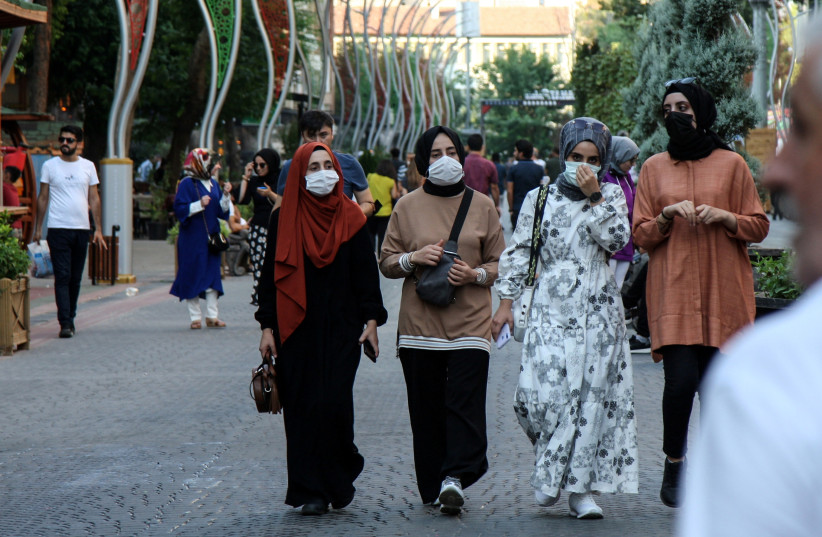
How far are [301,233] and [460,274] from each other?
2.43 feet

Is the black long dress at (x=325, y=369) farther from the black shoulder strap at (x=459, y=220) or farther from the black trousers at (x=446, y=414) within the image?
the black shoulder strap at (x=459, y=220)

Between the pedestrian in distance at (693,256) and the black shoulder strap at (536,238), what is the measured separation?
0.47 m

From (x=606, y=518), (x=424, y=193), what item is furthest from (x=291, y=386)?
(x=606, y=518)

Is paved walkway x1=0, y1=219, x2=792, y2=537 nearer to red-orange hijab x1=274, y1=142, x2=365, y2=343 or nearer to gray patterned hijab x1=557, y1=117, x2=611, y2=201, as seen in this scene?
red-orange hijab x1=274, y1=142, x2=365, y2=343

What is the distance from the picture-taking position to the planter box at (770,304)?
902 centimetres

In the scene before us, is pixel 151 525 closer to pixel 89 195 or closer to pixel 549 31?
pixel 89 195

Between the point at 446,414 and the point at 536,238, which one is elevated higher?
the point at 536,238

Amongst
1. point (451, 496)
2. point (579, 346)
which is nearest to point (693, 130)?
point (579, 346)

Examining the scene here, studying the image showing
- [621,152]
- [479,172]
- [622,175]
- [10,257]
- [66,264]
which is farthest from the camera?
[479,172]

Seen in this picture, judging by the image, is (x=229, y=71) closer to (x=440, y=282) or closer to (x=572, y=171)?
(x=440, y=282)

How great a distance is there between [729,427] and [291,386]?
183 inches

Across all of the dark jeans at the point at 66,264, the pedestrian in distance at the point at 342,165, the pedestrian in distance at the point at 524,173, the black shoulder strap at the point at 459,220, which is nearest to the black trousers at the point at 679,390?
the black shoulder strap at the point at 459,220

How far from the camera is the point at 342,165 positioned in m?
8.02

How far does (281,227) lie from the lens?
217 inches
